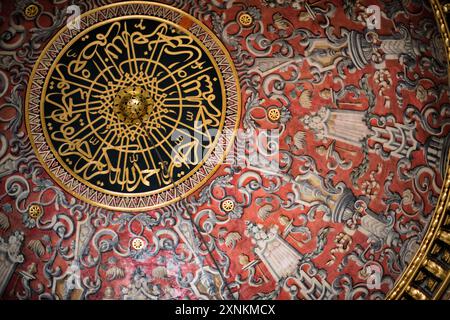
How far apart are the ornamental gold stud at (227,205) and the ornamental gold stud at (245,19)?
2.35 meters

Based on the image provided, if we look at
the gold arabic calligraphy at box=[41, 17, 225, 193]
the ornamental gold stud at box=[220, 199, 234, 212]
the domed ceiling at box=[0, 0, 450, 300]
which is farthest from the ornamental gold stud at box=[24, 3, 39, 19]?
the ornamental gold stud at box=[220, 199, 234, 212]

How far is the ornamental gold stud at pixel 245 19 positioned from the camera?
29.6 feet

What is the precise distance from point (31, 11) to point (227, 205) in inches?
144

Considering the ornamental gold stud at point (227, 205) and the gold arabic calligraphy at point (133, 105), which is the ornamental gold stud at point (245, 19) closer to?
the gold arabic calligraphy at point (133, 105)

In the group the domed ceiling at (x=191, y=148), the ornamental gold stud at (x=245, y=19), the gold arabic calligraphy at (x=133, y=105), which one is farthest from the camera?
the gold arabic calligraphy at (x=133, y=105)

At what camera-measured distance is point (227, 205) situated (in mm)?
9102

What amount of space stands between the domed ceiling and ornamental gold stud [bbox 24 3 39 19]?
19mm

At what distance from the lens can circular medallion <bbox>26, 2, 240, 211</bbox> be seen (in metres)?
9.12

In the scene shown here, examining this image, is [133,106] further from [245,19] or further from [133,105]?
[245,19]

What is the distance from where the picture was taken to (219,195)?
9141 millimetres

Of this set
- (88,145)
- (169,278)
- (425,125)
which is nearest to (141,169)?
(88,145)

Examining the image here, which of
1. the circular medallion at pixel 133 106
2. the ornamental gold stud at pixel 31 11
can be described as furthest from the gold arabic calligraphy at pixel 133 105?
the ornamental gold stud at pixel 31 11
